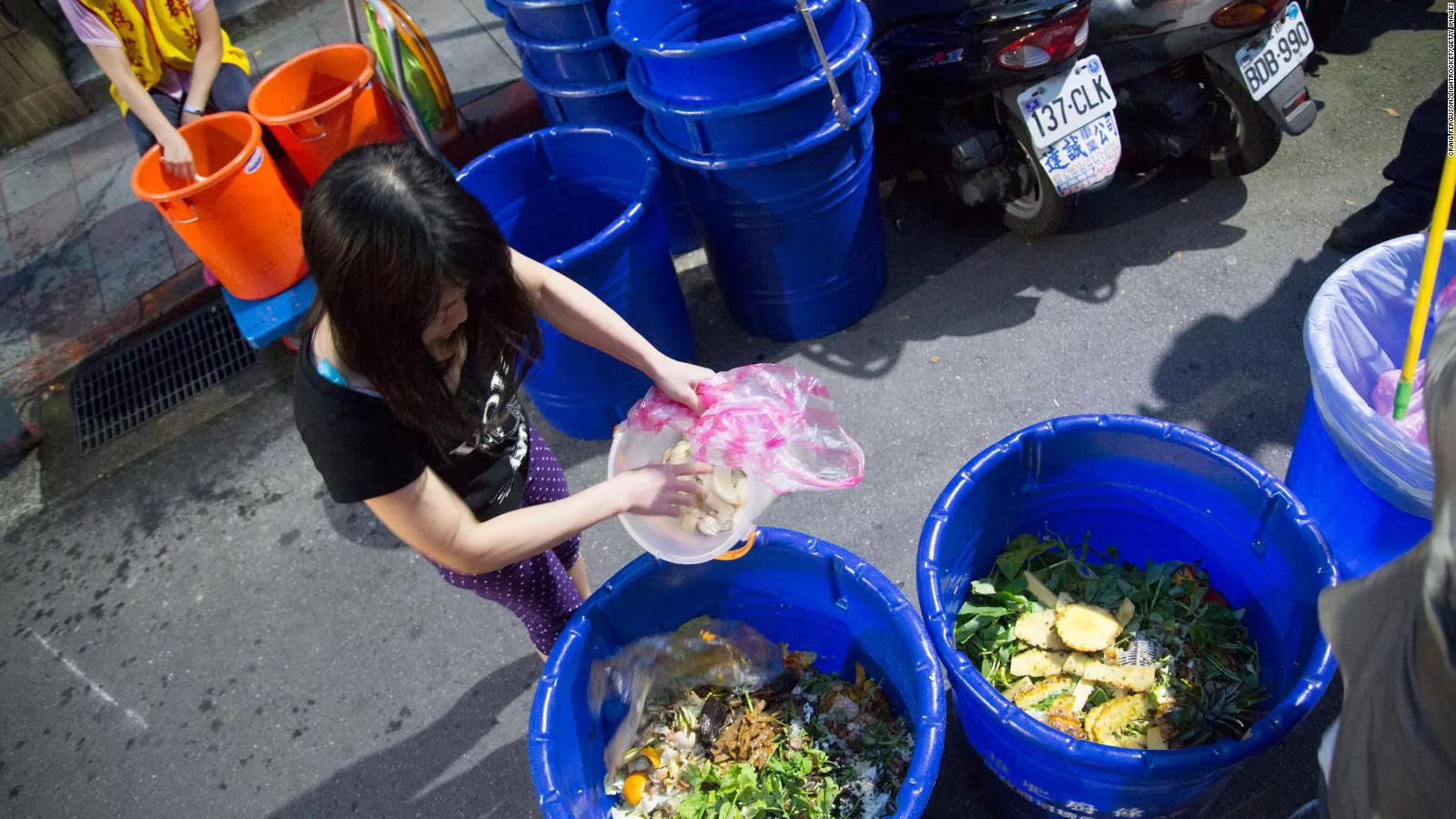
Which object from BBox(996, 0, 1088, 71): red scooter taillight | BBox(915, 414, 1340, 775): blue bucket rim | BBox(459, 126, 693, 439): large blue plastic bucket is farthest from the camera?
BBox(996, 0, 1088, 71): red scooter taillight

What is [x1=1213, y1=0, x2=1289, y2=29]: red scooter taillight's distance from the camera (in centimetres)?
277

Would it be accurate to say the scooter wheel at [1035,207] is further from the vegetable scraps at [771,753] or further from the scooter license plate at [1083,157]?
the vegetable scraps at [771,753]

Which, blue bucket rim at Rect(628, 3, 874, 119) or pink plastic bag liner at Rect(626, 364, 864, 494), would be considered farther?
blue bucket rim at Rect(628, 3, 874, 119)

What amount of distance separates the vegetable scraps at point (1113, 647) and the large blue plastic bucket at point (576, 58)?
2042mm

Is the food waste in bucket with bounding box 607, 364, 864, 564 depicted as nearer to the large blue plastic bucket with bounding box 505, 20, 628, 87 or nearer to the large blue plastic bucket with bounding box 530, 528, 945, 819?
the large blue plastic bucket with bounding box 530, 528, 945, 819

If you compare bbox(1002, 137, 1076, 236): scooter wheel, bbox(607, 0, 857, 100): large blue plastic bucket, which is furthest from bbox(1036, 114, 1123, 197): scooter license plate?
bbox(607, 0, 857, 100): large blue plastic bucket

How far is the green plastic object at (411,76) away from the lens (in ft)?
11.0

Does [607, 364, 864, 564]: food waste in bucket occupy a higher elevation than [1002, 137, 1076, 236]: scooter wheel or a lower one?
higher

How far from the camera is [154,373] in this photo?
146 inches

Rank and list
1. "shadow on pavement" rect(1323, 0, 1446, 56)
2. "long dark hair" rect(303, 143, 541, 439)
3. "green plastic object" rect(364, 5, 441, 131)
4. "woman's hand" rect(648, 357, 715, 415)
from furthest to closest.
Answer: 1. "shadow on pavement" rect(1323, 0, 1446, 56)
2. "green plastic object" rect(364, 5, 441, 131)
3. "woman's hand" rect(648, 357, 715, 415)
4. "long dark hair" rect(303, 143, 541, 439)

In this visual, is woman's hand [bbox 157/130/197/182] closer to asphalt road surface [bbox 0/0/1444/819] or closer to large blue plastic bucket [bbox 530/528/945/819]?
asphalt road surface [bbox 0/0/1444/819]

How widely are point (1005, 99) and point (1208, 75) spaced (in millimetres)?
824

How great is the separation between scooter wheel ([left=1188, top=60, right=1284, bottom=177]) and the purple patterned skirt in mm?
2573

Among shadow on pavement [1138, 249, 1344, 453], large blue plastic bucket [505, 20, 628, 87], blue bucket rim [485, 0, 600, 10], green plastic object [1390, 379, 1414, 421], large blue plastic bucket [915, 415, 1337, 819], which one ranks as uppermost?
blue bucket rim [485, 0, 600, 10]
